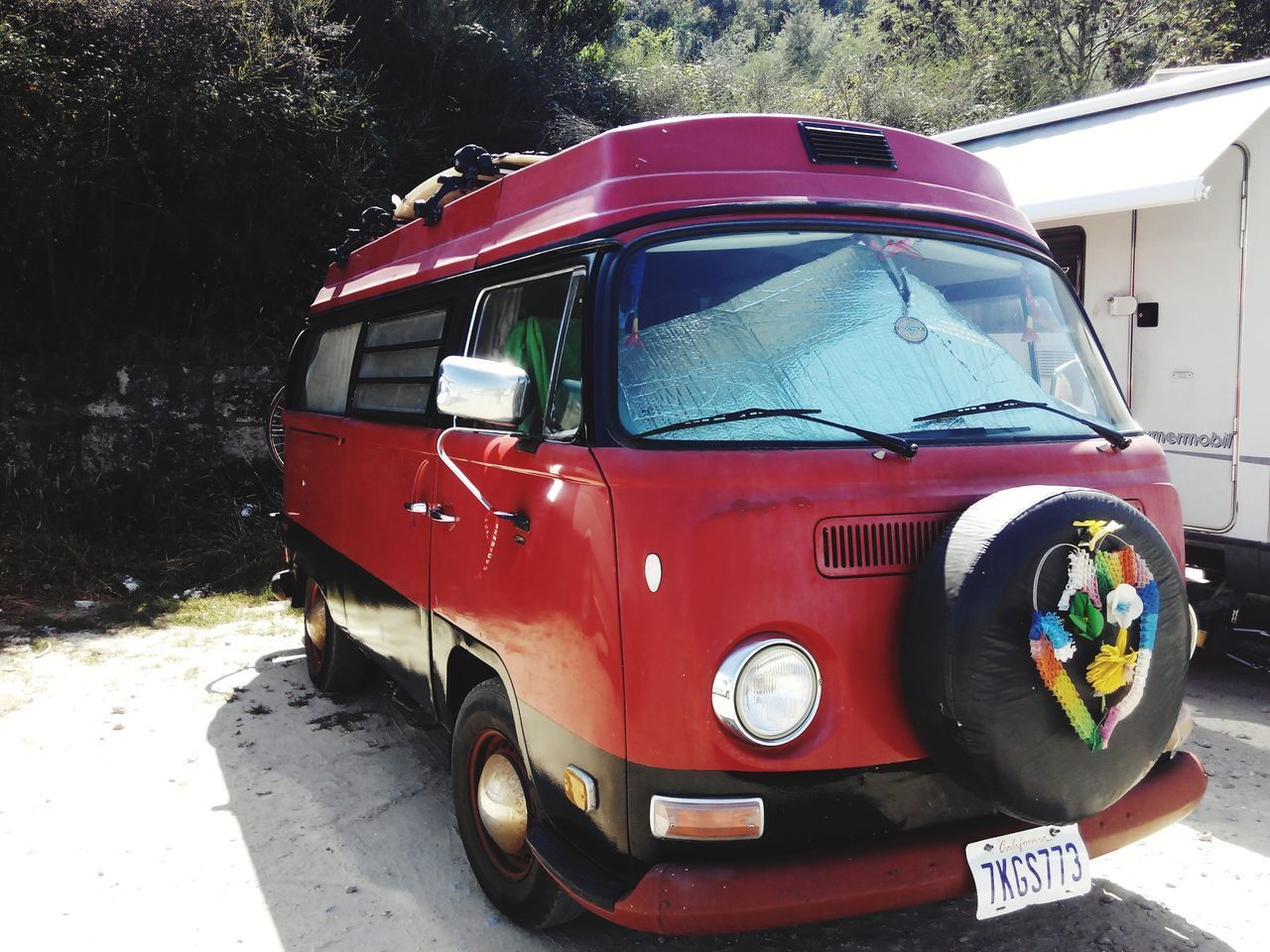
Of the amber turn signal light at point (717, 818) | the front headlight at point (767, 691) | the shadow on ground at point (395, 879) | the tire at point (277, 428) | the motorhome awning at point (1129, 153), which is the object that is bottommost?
the shadow on ground at point (395, 879)

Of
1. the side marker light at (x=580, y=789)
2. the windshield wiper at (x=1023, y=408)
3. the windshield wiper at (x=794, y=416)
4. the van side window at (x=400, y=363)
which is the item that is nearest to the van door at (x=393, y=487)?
the van side window at (x=400, y=363)

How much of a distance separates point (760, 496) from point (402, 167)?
987 cm

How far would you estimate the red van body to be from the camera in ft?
8.41

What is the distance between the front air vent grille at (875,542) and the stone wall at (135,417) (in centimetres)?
860

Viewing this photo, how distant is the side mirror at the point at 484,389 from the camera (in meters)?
2.96

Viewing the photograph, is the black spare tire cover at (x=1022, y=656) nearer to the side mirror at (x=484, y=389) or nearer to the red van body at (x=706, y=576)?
the red van body at (x=706, y=576)

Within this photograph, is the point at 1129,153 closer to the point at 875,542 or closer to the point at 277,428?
the point at 875,542

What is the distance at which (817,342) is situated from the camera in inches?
119

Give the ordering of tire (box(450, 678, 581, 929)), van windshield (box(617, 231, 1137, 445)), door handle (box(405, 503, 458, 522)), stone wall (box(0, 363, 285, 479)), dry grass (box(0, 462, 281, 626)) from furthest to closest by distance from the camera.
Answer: stone wall (box(0, 363, 285, 479)), dry grass (box(0, 462, 281, 626)), door handle (box(405, 503, 458, 522)), tire (box(450, 678, 581, 929)), van windshield (box(617, 231, 1137, 445))

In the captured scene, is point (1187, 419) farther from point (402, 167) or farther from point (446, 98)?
point (446, 98)

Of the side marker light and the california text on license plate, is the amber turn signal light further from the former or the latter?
the california text on license plate

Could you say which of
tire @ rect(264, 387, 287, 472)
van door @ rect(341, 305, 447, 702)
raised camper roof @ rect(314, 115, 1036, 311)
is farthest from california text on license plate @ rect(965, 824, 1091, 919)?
tire @ rect(264, 387, 287, 472)

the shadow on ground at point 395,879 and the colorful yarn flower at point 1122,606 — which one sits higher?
the colorful yarn flower at point 1122,606

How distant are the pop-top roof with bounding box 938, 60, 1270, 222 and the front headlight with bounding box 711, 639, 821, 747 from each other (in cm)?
418
